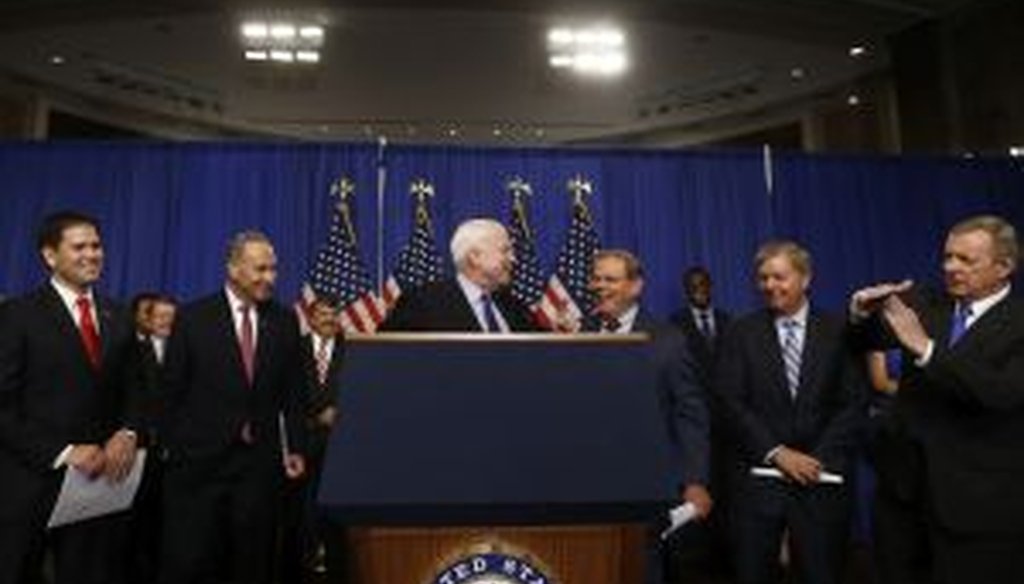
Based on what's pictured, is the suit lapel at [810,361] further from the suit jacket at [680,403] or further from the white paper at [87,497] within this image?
the white paper at [87,497]

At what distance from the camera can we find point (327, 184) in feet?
23.3

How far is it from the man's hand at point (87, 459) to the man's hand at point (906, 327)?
2.41 meters

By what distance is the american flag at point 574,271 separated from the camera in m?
6.71

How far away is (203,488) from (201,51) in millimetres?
8662

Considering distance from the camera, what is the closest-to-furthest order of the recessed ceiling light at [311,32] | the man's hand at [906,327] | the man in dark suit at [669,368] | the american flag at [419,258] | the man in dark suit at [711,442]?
the man's hand at [906,327], the man in dark suit at [669,368], the man in dark suit at [711,442], the american flag at [419,258], the recessed ceiling light at [311,32]

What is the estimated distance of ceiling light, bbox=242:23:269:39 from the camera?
1033 cm

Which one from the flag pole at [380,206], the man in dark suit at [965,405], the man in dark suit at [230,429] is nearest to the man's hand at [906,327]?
the man in dark suit at [965,405]

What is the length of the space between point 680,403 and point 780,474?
0.40m

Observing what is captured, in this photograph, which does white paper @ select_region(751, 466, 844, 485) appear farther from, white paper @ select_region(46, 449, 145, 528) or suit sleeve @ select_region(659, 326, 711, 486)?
white paper @ select_region(46, 449, 145, 528)

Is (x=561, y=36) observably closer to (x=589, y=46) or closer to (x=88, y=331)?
(x=589, y=46)

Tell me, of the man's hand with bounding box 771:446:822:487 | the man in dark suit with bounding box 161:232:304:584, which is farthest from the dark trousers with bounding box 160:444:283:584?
the man's hand with bounding box 771:446:822:487

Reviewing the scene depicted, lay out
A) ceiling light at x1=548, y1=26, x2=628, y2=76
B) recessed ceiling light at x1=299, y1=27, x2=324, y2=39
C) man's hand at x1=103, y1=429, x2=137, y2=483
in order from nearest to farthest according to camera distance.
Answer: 1. man's hand at x1=103, y1=429, x2=137, y2=483
2. recessed ceiling light at x1=299, y1=27, x2=324, y2=39
3. ceiling light at x1=548, y1=26, x2=628, y2=76

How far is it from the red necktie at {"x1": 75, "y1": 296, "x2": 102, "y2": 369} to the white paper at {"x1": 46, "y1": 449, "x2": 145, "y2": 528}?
359 millimetres

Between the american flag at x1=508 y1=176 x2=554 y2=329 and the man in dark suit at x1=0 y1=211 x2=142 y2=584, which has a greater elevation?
the american flag at x1=508 y1=176 x2=554 y2=329
